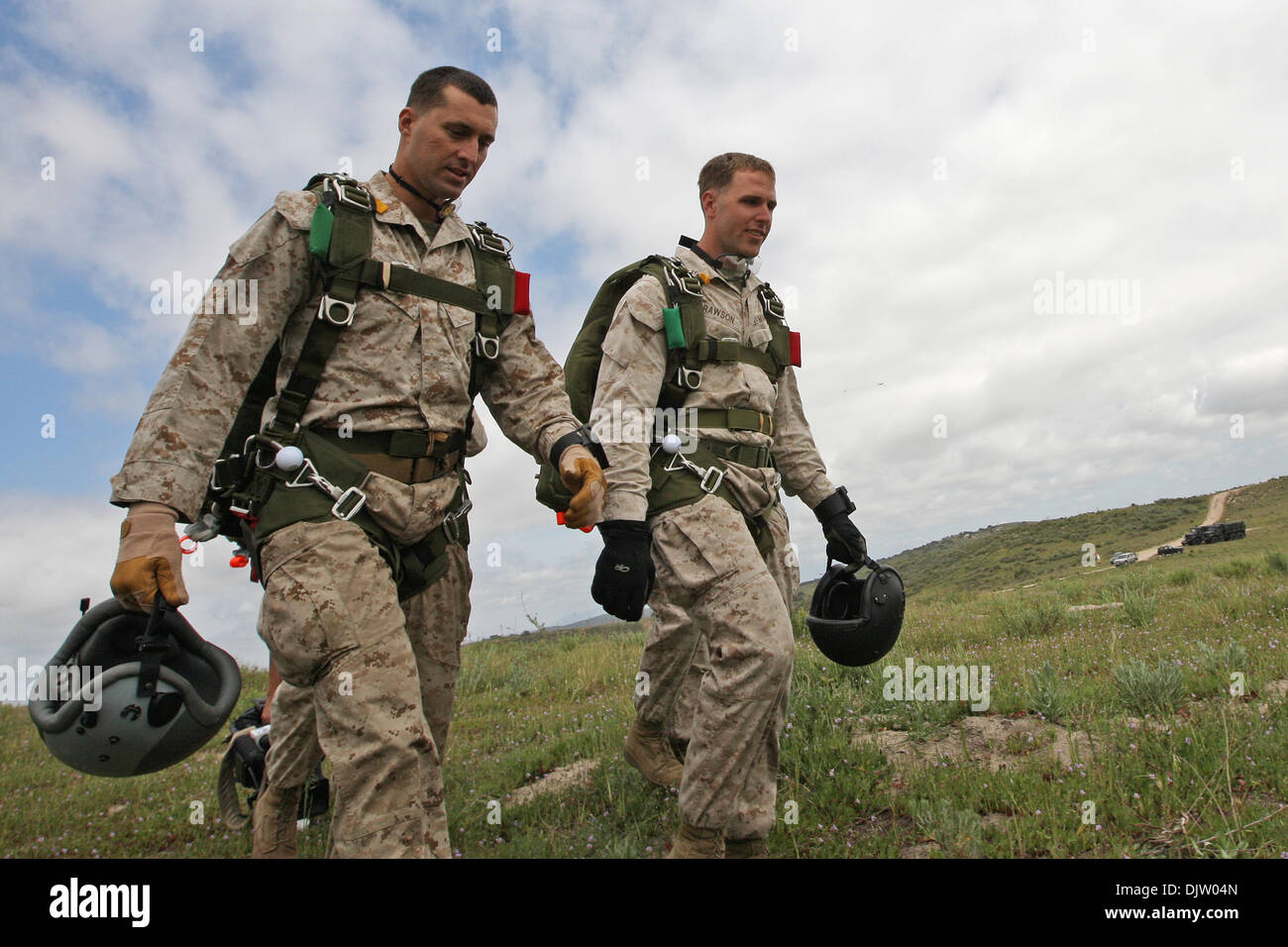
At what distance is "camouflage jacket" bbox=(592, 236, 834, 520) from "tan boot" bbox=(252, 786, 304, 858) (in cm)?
199

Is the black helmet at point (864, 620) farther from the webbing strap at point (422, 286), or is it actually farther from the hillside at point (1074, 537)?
Result: the hillside at point (1074, 537)

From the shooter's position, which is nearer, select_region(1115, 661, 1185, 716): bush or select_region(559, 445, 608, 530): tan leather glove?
select_region(559, 445, 608, 530): tan leather glove

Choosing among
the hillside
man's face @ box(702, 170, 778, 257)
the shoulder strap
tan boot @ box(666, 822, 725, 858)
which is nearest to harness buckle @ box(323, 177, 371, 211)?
the shoulder strap

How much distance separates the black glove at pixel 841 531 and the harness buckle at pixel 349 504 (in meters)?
2.63

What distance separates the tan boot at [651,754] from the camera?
4.33 m

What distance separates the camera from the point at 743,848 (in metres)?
3.27

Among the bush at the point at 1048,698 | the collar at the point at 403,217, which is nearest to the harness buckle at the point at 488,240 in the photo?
the collar at the point at 403,217

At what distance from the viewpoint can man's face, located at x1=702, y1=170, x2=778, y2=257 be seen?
13.4 ft

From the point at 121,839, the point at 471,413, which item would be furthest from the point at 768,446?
the point at 121,839

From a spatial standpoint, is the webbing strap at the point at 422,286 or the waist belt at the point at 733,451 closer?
the webbing strap at the point at 422,286

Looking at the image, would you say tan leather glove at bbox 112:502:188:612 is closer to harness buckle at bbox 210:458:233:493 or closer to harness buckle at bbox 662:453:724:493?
harness buckle at bbox 210:458:233:493

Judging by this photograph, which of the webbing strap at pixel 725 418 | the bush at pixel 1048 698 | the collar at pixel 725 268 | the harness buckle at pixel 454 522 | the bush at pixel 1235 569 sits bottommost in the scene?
the bush at pixel 1048 698

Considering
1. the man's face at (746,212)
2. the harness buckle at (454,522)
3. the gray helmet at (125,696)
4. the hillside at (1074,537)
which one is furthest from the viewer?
the hillside at (1074,537)

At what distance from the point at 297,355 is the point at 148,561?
0.86 m
